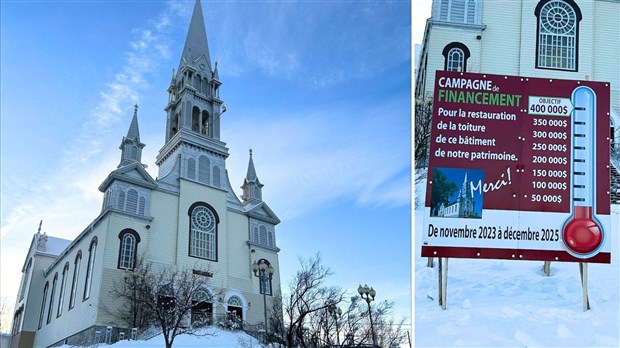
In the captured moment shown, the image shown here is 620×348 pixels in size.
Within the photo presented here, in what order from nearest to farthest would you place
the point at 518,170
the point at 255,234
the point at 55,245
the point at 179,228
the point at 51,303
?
the point at 518,170 < the point at 179,228 < the point at 255,234 < the point at 51,303 < the point at 55,245

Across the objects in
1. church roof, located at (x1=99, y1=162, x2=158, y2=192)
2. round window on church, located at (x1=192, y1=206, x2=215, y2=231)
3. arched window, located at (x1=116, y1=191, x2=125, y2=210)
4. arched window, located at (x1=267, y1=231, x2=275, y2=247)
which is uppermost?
church roof, located at (x1=99, y1=162, x2=158, y2=192)

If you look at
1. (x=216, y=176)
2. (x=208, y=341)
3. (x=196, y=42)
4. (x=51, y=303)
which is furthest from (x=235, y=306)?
(x=196, y=42)

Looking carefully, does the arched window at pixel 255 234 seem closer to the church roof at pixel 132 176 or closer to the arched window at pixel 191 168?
Answer: the arched window at pixel 191 168

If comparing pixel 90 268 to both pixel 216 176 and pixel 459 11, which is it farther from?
pixel 459 11

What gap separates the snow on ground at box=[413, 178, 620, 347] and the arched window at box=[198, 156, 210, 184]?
20.0 metres

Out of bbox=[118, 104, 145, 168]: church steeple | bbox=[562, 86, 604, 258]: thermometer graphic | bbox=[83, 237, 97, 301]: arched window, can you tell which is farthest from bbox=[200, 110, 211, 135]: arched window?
bbox=[562, 86, 604, 258]: thermometer graphic

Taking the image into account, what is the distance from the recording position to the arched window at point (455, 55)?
17469mm

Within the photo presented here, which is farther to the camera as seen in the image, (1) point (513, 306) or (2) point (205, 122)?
(2) point (205, 122)

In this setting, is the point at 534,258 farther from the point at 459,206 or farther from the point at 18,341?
the point at 18,341

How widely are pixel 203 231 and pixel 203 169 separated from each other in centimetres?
331

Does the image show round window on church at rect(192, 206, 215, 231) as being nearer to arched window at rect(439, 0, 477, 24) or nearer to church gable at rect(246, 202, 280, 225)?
church gable at rect(246, 202, 280, 225)

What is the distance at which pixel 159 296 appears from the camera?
24.9 m

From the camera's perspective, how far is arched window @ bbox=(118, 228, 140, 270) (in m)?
26.4

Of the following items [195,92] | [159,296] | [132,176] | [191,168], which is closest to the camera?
[159,296]
